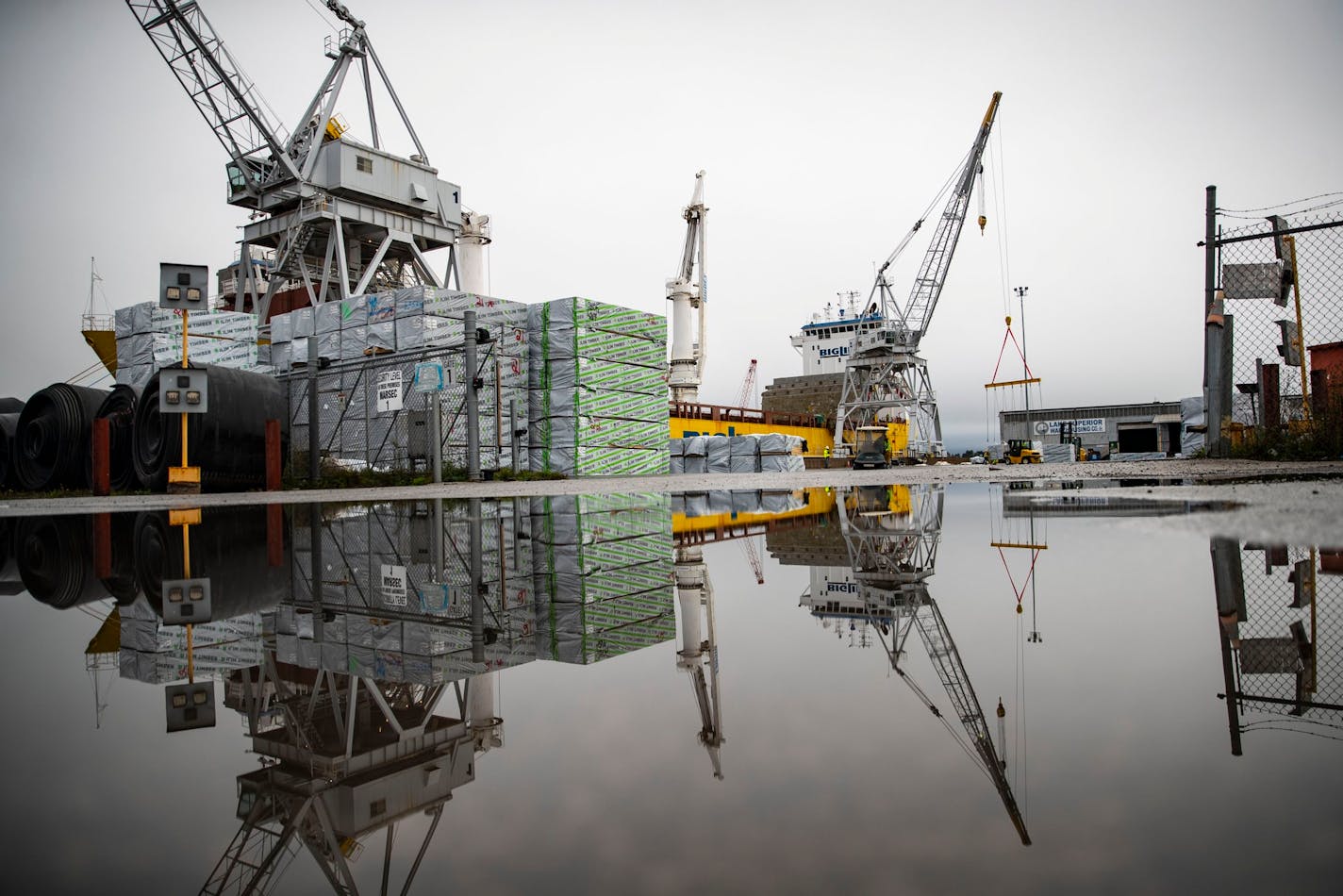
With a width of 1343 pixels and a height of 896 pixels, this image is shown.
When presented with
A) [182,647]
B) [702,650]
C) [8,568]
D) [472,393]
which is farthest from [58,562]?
[472,393]

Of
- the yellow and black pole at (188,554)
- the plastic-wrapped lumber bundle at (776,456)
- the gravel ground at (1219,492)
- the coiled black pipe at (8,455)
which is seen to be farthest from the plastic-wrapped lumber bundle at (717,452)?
the yellow and black pole at (188,554)

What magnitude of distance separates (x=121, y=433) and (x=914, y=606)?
63.5 feet

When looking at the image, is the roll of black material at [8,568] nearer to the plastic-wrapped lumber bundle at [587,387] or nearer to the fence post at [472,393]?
the fence post at [472,393]

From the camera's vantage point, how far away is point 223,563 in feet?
15.5

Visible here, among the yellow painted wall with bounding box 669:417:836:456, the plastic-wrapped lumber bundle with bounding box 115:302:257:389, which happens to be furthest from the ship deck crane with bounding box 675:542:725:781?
the yellow painted wall with bounding box 669:417:836:456

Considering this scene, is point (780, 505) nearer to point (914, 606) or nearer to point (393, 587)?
point (393, 587)

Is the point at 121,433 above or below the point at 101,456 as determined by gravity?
above

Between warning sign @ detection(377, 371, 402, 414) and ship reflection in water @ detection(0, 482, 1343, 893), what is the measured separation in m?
12.7

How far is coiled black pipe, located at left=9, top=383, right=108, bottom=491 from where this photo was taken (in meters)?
17.9

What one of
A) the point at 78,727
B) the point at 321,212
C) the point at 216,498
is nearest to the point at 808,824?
the point at 78,727

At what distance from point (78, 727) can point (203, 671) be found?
0.47 meters

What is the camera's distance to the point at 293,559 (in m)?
4.88

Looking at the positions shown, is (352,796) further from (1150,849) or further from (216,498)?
(216,498)

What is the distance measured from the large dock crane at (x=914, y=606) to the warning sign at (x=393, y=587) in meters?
1.86
